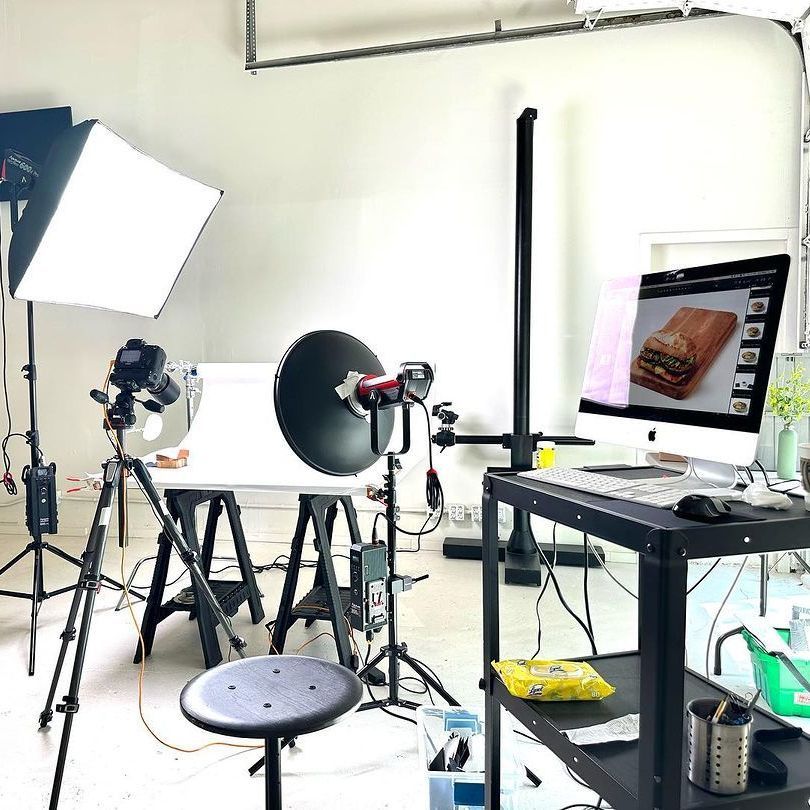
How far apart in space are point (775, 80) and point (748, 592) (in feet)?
8.55

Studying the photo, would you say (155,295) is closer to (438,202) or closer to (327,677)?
(438,202)

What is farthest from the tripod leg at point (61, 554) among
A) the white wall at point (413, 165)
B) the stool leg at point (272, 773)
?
the stool leg at point (272, 773)

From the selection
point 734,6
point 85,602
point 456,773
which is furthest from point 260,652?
point 734,6

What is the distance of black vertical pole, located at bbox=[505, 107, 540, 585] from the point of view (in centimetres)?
369

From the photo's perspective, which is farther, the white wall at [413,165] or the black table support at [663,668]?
the white wall at [413,165]

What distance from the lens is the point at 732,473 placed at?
4.01 feet

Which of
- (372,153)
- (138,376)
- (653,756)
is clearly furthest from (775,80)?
(653,756)

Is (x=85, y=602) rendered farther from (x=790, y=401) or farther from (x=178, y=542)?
(x=790, y=401)

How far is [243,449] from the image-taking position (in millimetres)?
3137

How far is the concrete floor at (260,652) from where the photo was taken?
183 centimetres

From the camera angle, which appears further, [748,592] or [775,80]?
[775,80]

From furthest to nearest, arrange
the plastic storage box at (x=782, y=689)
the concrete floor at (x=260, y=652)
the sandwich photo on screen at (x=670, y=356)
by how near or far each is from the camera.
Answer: the plastic storage box at (x=782, y=689), the concrete floor at (x=260, y=652), the sandwich photo on screen at (x=670, y=356)

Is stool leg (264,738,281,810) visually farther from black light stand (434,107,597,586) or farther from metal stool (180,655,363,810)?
black light stand (434,107,597,586)

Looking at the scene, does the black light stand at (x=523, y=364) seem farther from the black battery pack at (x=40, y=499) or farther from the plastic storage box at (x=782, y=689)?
the black battery pack at (x=40, y=499)
